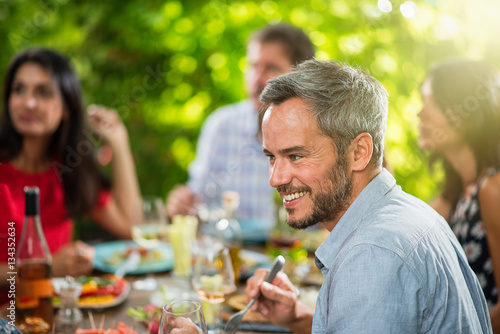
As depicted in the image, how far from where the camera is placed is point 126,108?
4.34 metres

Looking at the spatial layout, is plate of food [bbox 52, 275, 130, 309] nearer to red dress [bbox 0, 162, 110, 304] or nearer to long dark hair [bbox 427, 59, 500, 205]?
red dress [bbox 0, 162, 110, 304]

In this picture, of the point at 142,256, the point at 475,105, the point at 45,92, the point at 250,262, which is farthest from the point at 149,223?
the point at 475,105

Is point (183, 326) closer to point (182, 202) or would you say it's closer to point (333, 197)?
point (333, 197)

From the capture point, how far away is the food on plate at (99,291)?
5.39ft

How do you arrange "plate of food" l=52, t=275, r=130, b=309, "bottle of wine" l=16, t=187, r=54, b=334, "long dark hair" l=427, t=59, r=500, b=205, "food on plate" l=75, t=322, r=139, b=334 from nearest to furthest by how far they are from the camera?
"food on plate" l=75, t=322, r=139, b=334
"bottle of wine" l=16, t=187, r=54, b=334
"plate of food" l=52, t=275, r=130, b=309
"long dark hair" l=427, t=59, r=500, b=205

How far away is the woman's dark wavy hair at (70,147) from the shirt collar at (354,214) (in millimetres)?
1761

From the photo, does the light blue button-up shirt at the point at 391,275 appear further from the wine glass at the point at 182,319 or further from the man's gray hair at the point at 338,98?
the wine glass at the point at 182,319

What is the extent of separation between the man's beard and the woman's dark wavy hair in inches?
67.8

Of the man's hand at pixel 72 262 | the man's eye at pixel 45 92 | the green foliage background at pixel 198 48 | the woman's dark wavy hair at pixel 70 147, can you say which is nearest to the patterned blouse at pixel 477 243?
the green foliage background at pixel 198 48

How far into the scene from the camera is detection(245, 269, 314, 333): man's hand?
1421mm

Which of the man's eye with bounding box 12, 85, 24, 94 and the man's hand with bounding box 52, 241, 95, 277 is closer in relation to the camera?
the man's hand with bounding box 52, 241, 95, 277

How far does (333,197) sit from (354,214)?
0.21 ft

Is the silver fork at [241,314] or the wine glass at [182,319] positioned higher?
the wine glass at [182,319]

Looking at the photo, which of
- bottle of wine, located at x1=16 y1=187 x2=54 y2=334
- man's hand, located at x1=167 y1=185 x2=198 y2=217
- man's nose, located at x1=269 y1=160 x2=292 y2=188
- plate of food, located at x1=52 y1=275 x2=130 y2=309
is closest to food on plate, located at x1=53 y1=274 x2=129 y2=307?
plate of food, located at x1=52 y1=275 x2=130 y2=309
